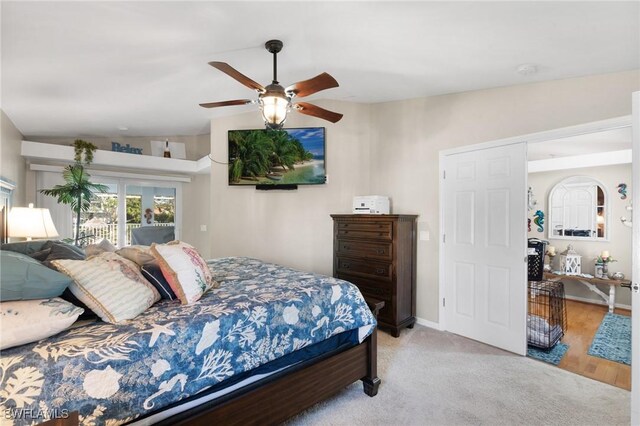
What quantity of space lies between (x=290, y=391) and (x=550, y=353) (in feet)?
8.77

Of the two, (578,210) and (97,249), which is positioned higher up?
(578,210)

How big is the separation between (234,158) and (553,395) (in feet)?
13.9

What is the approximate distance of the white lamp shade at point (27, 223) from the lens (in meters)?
2.94

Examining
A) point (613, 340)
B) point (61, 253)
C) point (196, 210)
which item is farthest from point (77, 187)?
point (613, 340)

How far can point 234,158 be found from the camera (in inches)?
172

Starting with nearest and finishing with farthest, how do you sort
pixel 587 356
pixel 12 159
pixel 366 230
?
pixel 587 356 < pixel 366 230 < pixel 12 159

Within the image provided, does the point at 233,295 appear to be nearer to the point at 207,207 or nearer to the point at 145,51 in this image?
the point at 145,51

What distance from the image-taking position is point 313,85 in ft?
7.52

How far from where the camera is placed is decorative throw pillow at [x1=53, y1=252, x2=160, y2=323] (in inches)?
54.3

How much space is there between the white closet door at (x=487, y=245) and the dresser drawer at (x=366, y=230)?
733 mm

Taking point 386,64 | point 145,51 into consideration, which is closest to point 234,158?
point 145,51

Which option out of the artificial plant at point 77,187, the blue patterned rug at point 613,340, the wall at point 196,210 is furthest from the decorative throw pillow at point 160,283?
the wall at point 196,210

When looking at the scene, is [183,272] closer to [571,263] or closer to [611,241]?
[571,263]

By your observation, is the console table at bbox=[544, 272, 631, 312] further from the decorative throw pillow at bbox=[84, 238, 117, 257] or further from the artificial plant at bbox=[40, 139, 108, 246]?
the artificial plant at bbox=[40, 139, 108, 246]
